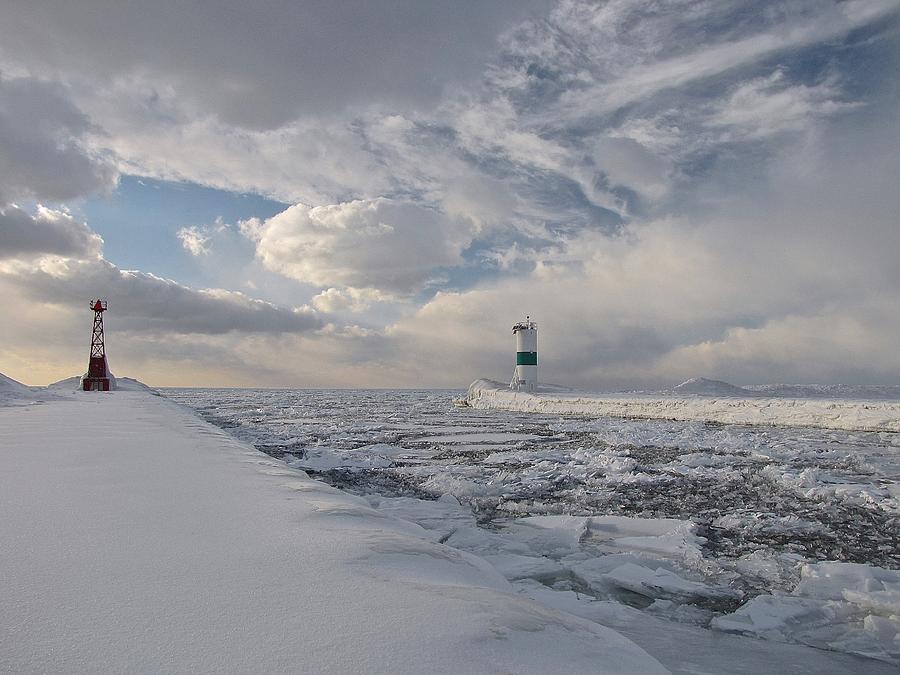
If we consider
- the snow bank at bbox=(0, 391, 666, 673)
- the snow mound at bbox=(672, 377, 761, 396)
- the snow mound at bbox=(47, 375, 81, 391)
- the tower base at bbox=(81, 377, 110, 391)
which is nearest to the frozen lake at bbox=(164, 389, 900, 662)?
the snow bank at bbox=(0, 391, 666, 673)

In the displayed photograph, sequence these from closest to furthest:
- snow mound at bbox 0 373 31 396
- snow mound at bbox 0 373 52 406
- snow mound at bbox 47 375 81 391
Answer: snow mound at bbox 0 373 52 406, snow mound at bbox 0 373 31 396, snow mound at bbox 47 375 81 391

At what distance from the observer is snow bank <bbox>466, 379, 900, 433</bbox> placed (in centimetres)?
1529

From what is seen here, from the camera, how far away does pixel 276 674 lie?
1249mm

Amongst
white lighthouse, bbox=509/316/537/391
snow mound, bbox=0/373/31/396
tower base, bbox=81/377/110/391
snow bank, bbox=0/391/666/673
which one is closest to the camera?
snow bank, bbox=0/391/666/673

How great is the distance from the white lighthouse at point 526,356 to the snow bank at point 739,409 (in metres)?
1.90

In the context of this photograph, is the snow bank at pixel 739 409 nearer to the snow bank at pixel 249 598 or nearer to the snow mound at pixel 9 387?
the snow bank at pixel 249 598

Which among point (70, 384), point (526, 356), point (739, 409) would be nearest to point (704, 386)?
point (526, 356)

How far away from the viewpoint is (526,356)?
115 ft

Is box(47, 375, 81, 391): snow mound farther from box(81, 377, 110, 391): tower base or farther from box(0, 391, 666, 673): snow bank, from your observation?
box(0, 391, 666, 673): snow bank

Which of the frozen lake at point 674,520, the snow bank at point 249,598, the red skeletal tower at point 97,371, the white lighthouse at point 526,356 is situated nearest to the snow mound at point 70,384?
the red skeletal tower at point 97,371

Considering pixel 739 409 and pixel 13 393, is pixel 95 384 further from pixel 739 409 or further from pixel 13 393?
pixel 739 409

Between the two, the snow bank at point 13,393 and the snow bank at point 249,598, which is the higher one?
the snow bank at point 249,598

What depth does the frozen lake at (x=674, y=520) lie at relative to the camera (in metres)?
2.94

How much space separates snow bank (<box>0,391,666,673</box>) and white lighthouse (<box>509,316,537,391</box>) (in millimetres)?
32001
